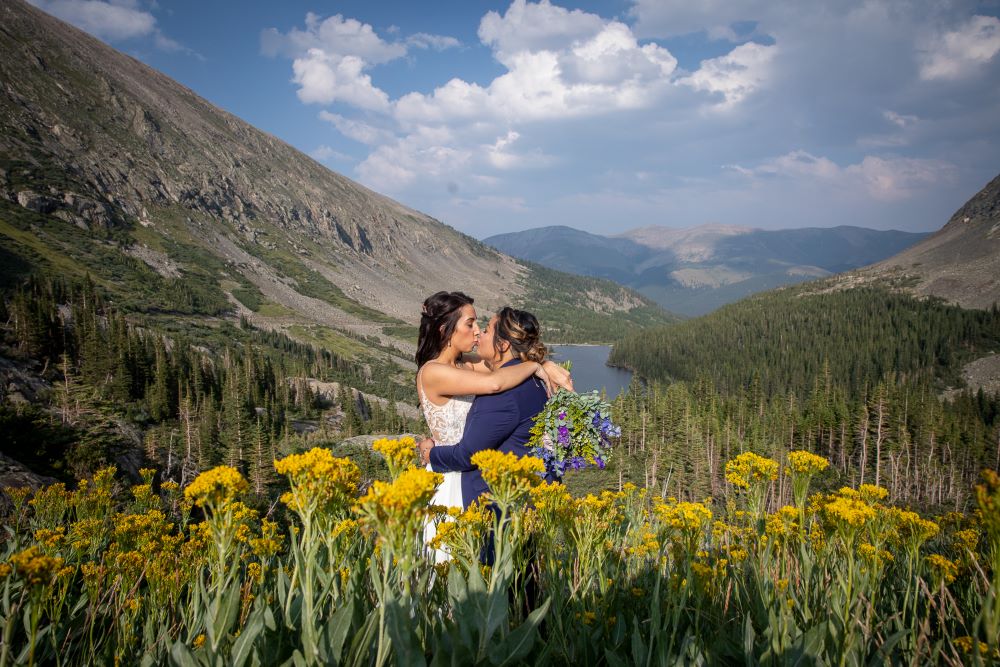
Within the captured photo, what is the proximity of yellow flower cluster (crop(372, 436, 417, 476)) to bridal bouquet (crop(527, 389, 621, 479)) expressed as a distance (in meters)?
1.75

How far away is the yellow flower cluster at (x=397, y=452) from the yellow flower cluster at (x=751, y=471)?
85.2 inches

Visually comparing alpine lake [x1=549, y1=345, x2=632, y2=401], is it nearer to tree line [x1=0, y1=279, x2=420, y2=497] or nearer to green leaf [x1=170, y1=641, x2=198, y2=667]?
tree line [x1=0, y1=279, x2=420, y2=497]

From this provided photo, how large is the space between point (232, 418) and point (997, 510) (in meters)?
57.2

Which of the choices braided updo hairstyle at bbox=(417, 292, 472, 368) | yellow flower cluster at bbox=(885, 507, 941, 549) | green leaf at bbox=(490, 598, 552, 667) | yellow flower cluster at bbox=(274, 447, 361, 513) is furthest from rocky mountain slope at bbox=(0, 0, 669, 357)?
yellow flower cluster at bbox=(885, 507, 941, 549)

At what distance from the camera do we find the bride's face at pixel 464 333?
4828 millimetres

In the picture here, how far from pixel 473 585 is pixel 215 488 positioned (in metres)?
1.16

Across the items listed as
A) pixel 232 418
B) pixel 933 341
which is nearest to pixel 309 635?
pixel 232 418

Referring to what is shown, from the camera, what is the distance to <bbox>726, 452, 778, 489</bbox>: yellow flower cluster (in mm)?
3008

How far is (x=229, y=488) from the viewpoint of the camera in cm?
196

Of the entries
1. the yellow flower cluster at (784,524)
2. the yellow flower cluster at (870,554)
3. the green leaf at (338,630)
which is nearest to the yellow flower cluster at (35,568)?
the green leaf at (338,630)

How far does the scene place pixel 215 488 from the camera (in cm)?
198

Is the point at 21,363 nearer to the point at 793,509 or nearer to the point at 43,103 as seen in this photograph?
the point at 793,509

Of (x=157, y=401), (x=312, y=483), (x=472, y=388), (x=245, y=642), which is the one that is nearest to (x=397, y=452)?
(x=312, y=483)

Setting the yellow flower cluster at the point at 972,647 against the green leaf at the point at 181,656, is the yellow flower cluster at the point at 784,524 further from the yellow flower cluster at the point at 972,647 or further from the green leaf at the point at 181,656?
the green leaf at the point at 181,656
